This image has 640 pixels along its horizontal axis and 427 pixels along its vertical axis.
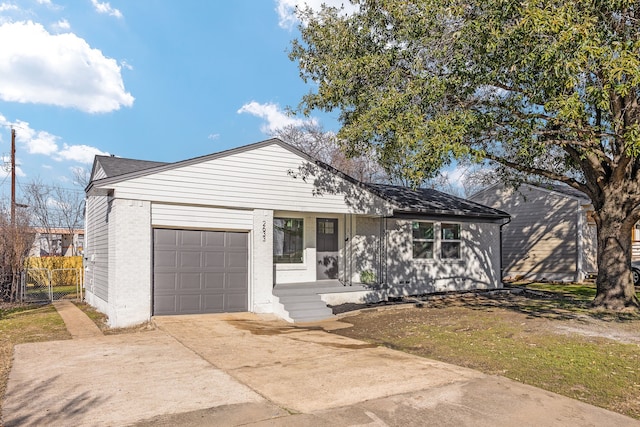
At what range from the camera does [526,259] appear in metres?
22.3

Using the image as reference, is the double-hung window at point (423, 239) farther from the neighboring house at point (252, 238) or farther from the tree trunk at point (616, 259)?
the tree trunk at point (616, 259)

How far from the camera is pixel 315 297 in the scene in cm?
1220

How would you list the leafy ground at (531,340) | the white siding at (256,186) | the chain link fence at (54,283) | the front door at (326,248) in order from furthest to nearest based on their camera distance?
the chain link fence at (54,283)
the front door at (326,248)
the white siding at (256,186)
the leafy ground at (531,340)

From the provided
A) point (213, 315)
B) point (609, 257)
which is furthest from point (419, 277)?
point (213, 315)

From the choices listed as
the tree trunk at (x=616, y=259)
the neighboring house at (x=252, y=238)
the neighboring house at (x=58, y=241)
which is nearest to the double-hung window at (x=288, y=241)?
the neighboring house at (x=252, y=238)

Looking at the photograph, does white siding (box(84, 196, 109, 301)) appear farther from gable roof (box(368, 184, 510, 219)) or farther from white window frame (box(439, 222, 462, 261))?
white window frame (box(439, 222, 462, 261))

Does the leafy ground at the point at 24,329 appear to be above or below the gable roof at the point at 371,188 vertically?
below

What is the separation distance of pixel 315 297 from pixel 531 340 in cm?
582

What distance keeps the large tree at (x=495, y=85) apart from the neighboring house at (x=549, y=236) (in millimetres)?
9447

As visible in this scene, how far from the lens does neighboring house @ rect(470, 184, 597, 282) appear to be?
20547 mm

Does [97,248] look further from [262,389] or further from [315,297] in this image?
[262,389]

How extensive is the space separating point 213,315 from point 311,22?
8.26 meters

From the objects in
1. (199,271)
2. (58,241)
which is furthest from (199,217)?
(58,241)

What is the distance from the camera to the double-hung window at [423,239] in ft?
50.7
